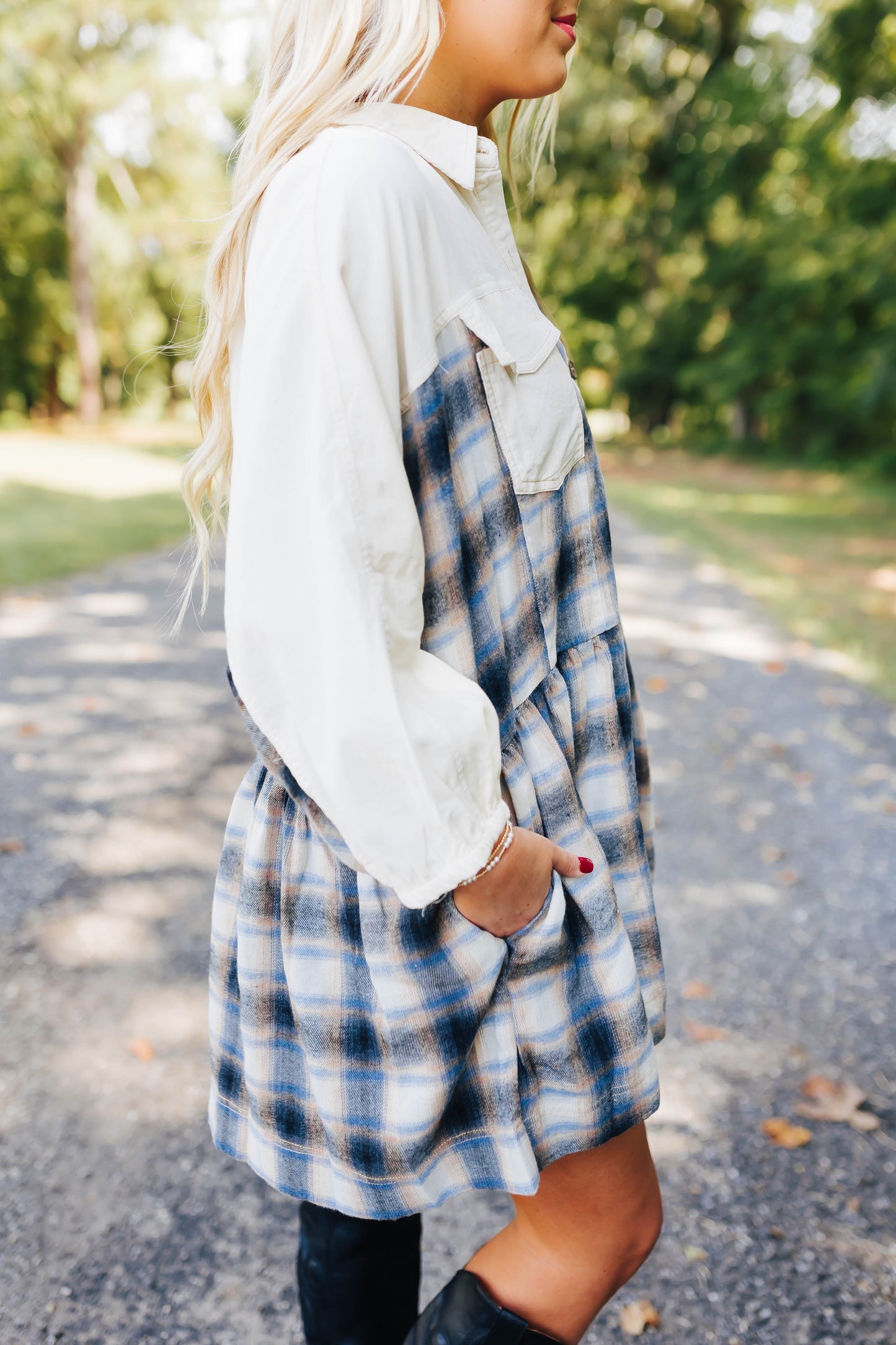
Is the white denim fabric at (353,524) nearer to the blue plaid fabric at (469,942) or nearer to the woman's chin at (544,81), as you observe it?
the blue plaid fabric at (469,942)

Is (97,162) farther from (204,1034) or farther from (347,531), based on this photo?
(347,531)

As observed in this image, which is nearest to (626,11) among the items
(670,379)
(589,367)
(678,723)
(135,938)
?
(670,379)

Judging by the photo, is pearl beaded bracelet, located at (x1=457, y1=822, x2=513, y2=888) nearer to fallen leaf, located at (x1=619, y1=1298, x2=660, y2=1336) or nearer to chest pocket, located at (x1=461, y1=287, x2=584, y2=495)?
chest pocket, located at (x1=461, y1=287, x2=584, y2=495)

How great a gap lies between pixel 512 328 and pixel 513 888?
576 mm

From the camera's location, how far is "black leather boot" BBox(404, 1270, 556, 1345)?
3.70 feet

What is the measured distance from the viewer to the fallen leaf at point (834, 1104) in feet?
7.54

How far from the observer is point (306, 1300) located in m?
1.35

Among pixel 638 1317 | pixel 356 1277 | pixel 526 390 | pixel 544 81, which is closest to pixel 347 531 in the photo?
pixel 526 390

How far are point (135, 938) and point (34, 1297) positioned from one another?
3.75 feet

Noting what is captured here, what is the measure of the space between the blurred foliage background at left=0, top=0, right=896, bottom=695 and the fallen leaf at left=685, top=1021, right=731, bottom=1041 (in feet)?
15.1

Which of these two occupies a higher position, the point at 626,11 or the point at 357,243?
the point at 626,11

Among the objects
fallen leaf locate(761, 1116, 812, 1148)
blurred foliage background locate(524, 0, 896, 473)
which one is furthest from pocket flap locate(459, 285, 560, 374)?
blurred foliage background locate(524, 0, 896, 473)

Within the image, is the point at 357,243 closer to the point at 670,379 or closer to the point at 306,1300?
the point at 306,1300

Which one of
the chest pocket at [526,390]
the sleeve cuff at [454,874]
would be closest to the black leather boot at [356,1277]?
the sleeve cuff at [454,874]
